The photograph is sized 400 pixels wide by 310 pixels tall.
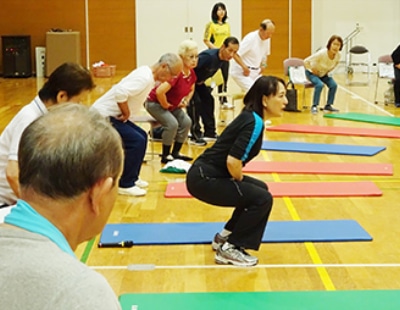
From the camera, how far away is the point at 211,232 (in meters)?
4.50

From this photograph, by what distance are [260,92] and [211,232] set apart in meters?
1.13

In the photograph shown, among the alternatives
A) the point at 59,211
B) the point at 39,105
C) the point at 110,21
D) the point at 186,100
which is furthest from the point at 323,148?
the point at 110,21

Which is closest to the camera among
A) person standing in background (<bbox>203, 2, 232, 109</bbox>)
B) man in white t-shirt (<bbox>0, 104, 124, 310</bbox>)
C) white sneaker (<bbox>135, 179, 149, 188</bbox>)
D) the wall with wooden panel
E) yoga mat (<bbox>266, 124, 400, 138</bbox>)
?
man in white t-shirt (<bbox>0, 104, 124, 310</bbox>)

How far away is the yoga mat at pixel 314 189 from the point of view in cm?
544

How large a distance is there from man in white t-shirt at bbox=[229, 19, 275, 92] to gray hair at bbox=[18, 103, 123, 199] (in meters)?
7.64

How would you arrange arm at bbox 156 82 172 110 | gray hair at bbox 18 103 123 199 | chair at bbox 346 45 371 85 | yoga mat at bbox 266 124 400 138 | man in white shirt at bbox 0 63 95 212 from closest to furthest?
1. gray hair at bbox 18 103 123 199
2. man in white shirt at bbox 0 63 95 212
3. arm at bbox 156 82 172 110
4. yoga mat at bbox 266 124 400 138
5. chair at bbox 346 45 371 85

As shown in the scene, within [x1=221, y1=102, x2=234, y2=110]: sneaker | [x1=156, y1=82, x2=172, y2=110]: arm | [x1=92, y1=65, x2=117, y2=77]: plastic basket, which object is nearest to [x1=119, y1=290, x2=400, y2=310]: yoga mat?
[x1=156, y1=82, x2=172, y2=110]: arm

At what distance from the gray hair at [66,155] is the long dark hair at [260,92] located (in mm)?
2650

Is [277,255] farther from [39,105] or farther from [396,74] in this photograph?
[396,74]

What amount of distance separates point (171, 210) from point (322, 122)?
4501mm

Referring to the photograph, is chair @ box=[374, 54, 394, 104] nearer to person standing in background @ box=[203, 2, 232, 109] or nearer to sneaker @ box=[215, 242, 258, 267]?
person standing in background @ box=[203, 2, 232, 109]

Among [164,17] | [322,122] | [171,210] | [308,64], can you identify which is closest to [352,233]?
[171,210]

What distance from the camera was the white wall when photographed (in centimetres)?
1492

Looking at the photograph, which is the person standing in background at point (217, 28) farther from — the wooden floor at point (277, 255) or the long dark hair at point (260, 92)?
the long dark hair at point (260, 92)
